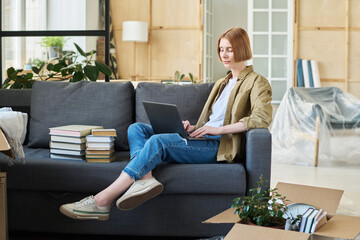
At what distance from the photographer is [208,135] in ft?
9.30

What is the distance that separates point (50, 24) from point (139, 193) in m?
2.68

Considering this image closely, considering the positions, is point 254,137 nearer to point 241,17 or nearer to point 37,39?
point 37,39

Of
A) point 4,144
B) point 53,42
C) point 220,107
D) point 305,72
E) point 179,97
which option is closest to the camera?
point 4,144

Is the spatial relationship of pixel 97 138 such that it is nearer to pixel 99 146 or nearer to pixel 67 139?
pixel 99 146

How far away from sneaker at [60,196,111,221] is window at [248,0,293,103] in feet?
18.2

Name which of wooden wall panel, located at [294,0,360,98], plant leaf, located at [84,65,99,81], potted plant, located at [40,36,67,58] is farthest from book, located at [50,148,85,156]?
wooden wall panel, located at [294,0,360,98]

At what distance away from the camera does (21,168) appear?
2.67 m

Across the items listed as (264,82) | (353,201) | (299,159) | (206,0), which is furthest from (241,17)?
(264,82)

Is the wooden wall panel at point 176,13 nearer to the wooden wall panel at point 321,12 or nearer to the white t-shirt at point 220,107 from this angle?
the wooden wall panel at point 321,12

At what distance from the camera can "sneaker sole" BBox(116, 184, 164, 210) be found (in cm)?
244

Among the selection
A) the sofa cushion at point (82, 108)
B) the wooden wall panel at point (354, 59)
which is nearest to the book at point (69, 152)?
the sofa cushion at point (82, 108)

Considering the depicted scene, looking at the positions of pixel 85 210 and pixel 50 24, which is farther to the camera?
pixel 50 24

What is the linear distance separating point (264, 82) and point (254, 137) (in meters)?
0.34

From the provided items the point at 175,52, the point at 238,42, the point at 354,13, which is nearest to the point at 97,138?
the point at 238,42
